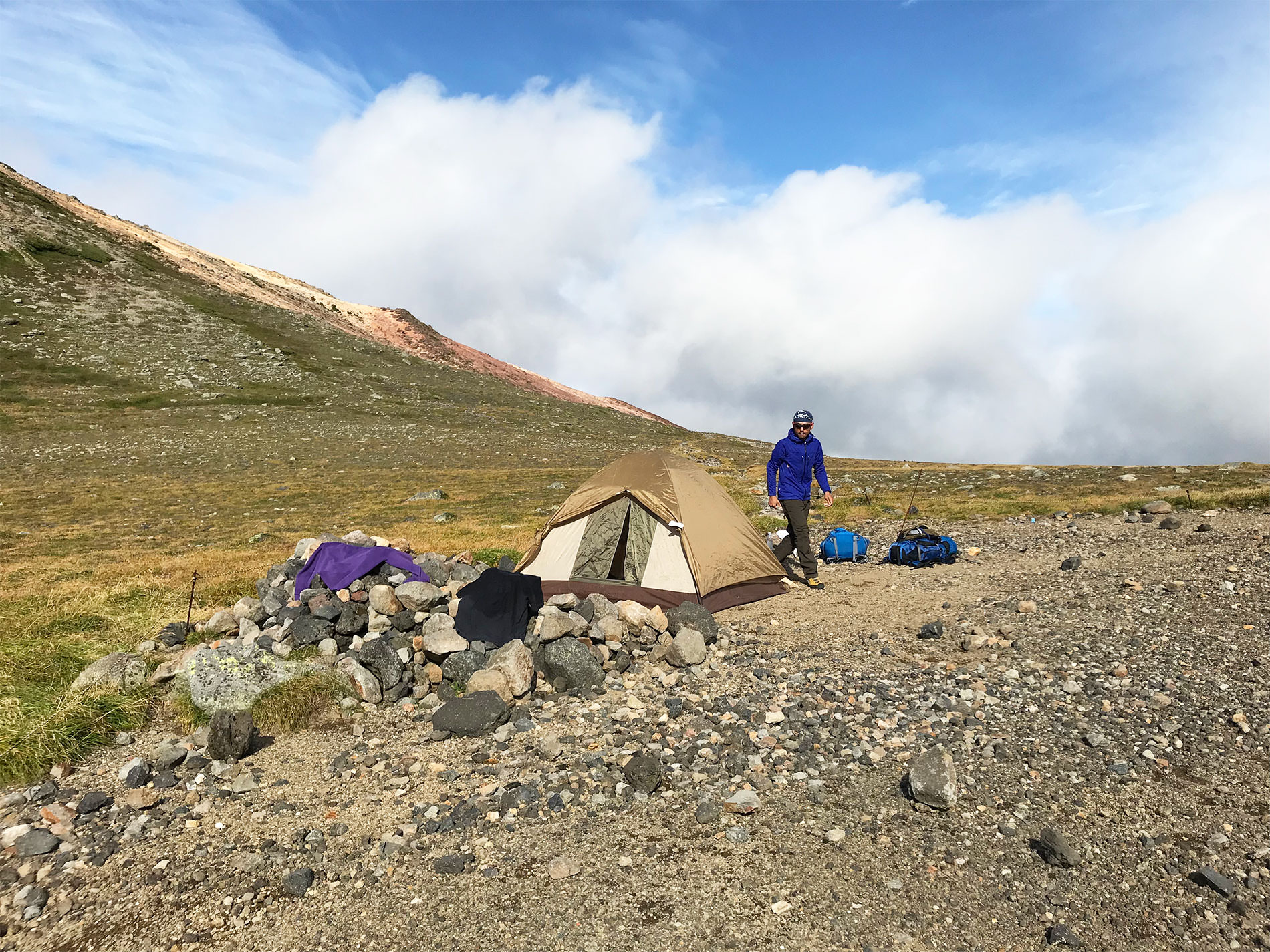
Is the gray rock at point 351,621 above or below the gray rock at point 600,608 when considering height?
below

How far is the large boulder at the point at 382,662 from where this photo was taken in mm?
9234

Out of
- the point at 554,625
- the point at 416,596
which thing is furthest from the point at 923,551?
the point at 416,596

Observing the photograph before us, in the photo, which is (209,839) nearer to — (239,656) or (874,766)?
(239,656)

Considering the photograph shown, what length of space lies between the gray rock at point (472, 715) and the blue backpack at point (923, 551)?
10485 mm

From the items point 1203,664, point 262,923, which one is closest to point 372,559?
point 262,923

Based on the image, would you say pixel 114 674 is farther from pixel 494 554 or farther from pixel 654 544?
pixel 654 544

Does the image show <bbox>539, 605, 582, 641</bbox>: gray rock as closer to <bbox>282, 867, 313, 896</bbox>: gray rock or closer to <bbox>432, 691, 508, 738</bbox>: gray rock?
<bbox>432, 691, 508, 738</bbox>: gray rock

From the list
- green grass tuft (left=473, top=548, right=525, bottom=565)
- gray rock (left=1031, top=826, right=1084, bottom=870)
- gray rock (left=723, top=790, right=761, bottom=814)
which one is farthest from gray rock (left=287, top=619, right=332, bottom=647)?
gray rock (left=1031, top=826, right=1084, bottom=870)

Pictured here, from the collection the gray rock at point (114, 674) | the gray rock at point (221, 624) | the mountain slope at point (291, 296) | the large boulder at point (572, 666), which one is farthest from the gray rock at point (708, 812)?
the mountain slope at point (291, 296)

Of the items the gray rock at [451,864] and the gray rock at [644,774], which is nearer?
the gray rock at [451,864]

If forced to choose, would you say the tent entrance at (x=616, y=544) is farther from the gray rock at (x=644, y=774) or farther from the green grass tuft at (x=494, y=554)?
the gray rock at (x=644, y=774)

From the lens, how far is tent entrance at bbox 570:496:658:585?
12734 mm

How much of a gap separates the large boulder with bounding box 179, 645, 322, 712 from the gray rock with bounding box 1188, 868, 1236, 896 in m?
9.66

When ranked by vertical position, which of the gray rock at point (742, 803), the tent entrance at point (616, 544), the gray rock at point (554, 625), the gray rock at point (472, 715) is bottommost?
the gray rock at point (472, 715)
